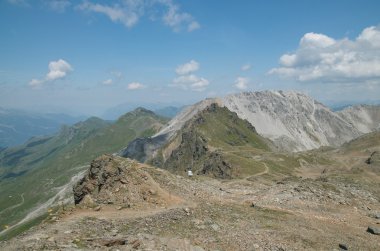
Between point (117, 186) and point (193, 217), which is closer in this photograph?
point (193, 217)

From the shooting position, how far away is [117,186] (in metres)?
38.0

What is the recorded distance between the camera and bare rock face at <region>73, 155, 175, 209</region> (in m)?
36.4

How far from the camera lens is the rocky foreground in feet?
89.8

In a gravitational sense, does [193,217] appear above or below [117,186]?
below

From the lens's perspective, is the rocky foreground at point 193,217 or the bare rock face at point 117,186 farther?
the bare rock face at point 117,186

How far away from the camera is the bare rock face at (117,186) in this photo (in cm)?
3644

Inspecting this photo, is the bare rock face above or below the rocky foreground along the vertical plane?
above

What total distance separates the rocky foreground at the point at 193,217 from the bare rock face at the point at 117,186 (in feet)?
0.29

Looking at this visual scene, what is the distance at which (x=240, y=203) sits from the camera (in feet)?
136

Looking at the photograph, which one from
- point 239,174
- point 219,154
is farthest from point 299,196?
point 219,154

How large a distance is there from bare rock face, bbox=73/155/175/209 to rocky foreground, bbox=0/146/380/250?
0.29 feet

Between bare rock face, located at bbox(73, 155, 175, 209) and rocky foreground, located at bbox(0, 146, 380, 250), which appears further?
bare rock face, located at bbox(73, 155, 175, 209)

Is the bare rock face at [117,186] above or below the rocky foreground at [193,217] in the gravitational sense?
above

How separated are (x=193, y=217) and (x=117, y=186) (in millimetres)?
8709
